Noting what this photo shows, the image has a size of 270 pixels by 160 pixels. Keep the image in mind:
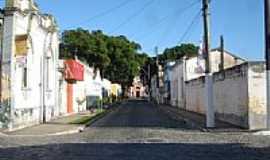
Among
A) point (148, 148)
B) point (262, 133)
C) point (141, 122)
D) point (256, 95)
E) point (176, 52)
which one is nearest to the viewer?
point (148, 148)

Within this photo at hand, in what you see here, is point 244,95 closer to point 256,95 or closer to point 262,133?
point 256,95

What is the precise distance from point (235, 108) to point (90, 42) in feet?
171

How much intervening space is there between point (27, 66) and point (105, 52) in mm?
51416

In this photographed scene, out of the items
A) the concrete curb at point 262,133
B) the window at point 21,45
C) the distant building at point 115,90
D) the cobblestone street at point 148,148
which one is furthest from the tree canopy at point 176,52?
the cobblestone street at point 148,148

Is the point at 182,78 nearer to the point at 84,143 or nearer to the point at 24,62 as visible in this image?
the point at 24,62

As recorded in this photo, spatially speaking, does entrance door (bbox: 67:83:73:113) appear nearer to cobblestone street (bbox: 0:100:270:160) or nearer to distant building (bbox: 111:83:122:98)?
cobblestone street (bbox: 0:100:270:160)

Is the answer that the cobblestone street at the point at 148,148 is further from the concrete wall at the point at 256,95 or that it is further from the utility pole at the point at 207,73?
the utility pole at the point at 207,73

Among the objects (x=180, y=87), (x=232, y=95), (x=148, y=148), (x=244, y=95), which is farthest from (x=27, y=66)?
(x=180, y=87)

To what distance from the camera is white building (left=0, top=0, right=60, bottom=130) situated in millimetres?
27188

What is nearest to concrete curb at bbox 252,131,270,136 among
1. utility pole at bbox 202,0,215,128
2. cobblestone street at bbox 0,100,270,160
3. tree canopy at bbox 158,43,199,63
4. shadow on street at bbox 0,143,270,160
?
cobblestone street at bbox 0,100,270,160

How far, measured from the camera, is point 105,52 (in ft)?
269

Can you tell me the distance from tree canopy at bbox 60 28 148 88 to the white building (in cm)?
3985

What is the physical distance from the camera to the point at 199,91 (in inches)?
1838

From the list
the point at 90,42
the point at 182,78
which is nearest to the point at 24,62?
the point at 182,78
